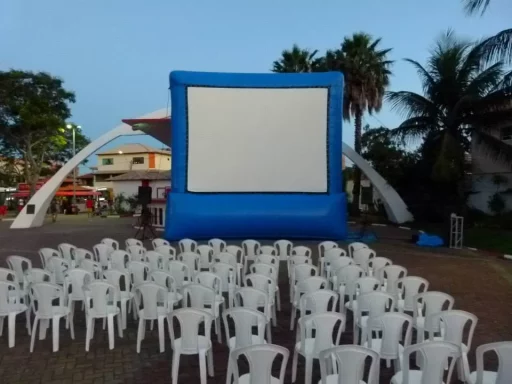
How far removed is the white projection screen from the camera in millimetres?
11664

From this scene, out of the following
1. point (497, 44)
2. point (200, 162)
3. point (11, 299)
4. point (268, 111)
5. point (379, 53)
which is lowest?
point (11, 299)

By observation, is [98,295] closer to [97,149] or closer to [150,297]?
[150,297]

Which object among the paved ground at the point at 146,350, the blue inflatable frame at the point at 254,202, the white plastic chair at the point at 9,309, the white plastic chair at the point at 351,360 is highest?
the blue inflatable frame at the point at 254,202

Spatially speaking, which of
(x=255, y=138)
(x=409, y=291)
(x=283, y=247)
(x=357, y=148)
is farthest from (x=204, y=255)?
(x=357, y=148)

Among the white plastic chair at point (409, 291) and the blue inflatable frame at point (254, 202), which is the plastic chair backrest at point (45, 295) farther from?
the blue inflatable frame at point (254, 202)

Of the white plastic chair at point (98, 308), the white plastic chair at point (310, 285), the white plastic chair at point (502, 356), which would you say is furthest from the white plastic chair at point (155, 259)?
the white plastic chair at point (502, 356)

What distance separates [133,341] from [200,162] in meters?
6.60

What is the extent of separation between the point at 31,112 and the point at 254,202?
2158 centimetres

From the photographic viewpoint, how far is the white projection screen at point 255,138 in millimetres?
11664

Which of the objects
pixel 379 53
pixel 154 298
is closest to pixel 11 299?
pixel 154 298

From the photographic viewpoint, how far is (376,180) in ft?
64.2

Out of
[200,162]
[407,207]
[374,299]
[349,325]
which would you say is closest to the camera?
[374,299]

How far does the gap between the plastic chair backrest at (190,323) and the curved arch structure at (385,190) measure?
1594cm

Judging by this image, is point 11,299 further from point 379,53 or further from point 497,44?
point 379,53
